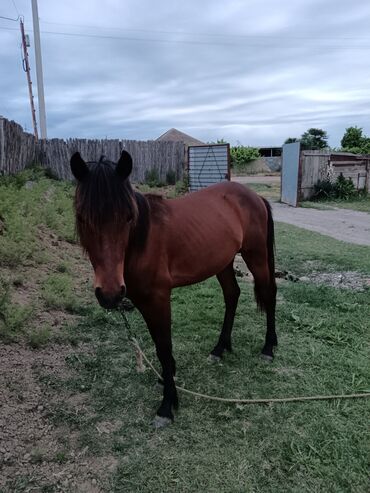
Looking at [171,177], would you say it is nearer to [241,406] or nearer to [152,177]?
A: [152,177]

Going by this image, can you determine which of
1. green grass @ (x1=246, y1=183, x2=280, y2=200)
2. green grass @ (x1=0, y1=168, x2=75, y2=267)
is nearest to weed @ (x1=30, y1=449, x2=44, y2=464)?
green grass @ (x1=0, y1=168, x2=75, y2=267)

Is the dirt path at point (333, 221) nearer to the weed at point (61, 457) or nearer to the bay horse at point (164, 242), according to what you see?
the bay horse at point (164, 242)

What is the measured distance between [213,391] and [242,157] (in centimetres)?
3491

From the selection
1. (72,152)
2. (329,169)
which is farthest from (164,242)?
(329,169)

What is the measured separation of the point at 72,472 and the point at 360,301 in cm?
366

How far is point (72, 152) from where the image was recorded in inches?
524

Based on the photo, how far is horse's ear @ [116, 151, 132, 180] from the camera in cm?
205

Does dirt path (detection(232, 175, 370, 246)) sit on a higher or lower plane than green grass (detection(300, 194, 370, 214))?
lower

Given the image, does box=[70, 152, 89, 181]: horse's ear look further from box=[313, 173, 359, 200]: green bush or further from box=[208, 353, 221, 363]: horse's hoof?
box=[313, 173, 359, 200]: green bush

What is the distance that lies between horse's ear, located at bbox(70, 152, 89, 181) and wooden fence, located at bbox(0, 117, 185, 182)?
6679 millimetres

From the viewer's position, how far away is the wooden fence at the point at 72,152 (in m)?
8.91

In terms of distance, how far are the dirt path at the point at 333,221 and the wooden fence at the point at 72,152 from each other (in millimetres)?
5087

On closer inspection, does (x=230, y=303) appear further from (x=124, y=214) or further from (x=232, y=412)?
(x=124, y=214)

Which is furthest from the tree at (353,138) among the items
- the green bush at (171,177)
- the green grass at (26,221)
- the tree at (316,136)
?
the green grass at (26,221)
